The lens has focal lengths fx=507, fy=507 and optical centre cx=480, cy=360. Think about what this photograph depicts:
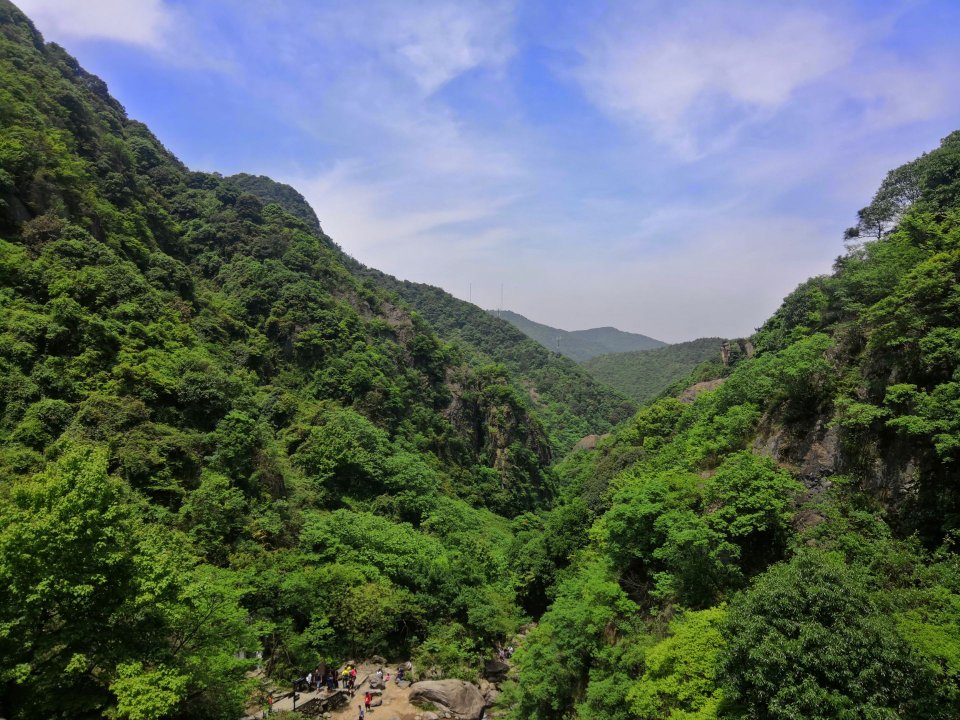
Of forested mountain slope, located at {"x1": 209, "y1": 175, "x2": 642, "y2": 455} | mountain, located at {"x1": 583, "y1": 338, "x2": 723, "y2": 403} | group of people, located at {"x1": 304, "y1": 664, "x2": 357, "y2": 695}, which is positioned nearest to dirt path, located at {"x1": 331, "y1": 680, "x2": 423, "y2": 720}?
group of people, located at {"x1": 304, "y1": 664, "x2": 357, "y2": 695}

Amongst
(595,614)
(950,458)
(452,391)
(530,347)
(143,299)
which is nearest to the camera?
(950,458)

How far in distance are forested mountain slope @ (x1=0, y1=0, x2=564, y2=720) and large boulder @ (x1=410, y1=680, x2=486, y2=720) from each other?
83.8 inches

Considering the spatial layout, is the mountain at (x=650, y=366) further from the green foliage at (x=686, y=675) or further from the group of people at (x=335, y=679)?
the green foliage at (x=686, y=675)

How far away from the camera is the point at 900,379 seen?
16453 mm

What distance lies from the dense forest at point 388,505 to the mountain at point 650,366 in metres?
102

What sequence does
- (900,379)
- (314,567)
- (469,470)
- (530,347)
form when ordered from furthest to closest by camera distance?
1. (530,347)
2. (469,470)
3. (314,567)
4. (900,379)

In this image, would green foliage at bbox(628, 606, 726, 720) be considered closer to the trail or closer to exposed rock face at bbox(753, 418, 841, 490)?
exposed rock face at bbox(753, 418, 841, 490)

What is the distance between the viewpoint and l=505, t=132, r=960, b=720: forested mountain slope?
9.67 meters

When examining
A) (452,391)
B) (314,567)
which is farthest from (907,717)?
(452,391)

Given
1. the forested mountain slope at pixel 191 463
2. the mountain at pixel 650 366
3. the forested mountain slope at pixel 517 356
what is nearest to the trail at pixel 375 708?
the forested mountain slope at pixel 191 463

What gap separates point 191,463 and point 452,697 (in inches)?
702

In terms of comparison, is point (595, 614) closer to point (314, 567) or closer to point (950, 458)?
point (950, 458)

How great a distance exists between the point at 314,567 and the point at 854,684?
78.5ft

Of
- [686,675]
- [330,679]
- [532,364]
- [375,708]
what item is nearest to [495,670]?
[375,708]
